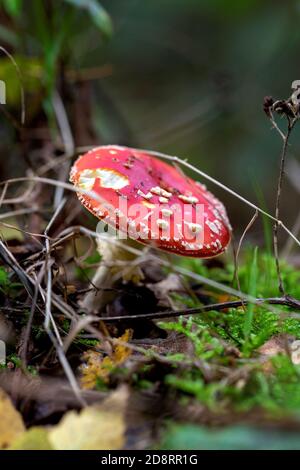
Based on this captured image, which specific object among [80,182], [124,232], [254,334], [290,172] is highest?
[80,182]

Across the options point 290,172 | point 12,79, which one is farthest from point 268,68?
point 12,79

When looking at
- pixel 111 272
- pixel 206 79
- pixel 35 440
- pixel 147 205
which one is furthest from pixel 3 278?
pixel 206 79

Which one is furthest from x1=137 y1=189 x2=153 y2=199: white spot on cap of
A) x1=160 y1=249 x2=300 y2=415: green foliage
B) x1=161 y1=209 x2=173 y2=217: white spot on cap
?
x1=160 y1=249 x2=300 y2=415: green foliage

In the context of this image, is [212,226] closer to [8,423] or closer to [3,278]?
[3,278]

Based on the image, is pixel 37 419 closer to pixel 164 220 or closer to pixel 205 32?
pixel 164 220

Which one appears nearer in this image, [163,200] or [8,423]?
[8,423]

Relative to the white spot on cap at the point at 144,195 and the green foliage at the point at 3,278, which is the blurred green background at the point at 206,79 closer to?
the white spot on cap at the point at 144,195
